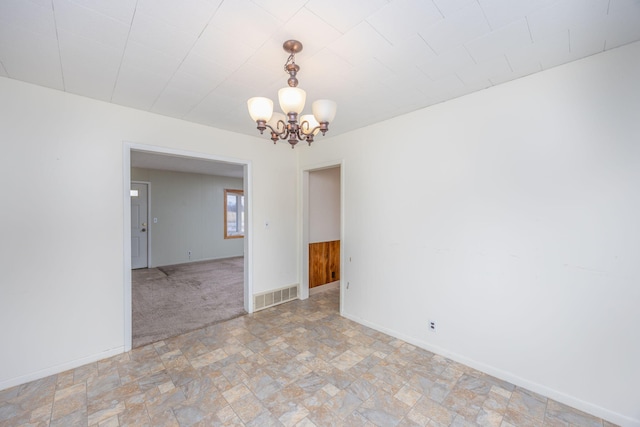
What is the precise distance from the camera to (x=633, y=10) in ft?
4.51

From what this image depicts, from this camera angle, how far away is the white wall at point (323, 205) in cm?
431

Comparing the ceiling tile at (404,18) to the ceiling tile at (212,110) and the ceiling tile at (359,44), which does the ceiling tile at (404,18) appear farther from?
the ceiling tile at (212,110)

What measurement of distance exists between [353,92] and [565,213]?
187cm

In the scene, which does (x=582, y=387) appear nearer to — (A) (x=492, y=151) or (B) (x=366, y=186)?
(A) (x=492, y=151)

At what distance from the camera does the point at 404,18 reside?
1423mm

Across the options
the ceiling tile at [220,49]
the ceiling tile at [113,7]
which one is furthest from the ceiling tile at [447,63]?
the ceiling tile at [113,7]

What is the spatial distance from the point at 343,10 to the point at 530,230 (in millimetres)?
2050

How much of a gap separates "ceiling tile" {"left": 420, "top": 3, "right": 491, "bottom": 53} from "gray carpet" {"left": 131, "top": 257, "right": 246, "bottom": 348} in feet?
11.7

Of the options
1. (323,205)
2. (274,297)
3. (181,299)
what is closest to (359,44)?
(323,205)

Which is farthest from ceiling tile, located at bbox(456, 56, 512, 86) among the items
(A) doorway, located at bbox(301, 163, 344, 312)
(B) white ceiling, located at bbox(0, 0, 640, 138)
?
(A) doorway, located at bbox(301, 163, 344, 312)

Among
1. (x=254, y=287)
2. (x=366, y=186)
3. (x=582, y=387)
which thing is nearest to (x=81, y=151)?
(x=254, y=287)

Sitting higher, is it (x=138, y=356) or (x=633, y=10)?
(x=633, y=10)

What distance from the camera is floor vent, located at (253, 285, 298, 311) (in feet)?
12.0

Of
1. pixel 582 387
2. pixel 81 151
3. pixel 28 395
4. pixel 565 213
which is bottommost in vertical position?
pixel 28 395
